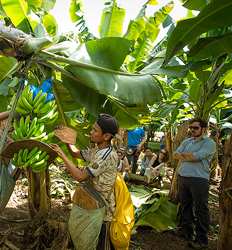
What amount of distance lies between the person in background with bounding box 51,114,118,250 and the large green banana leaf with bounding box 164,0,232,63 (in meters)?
0.62

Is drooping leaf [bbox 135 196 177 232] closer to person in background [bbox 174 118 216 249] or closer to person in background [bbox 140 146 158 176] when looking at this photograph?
person in background [bbox 174 118 216 249]

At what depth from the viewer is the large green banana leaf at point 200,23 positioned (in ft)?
5.32

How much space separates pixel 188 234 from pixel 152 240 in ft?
1.32

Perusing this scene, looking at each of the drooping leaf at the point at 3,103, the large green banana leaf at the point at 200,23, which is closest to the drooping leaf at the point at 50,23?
the drooping leaf at the point at 3,103

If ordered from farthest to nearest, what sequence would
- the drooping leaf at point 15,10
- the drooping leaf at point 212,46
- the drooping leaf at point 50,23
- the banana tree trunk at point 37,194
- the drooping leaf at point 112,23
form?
the banana tree trunk at point 37,194 < the drooping leaf at point 112,23 < the drooping leaf at point 50,23 < the drooping leaf at point 15,10 < the drooping leaf at point 212,46

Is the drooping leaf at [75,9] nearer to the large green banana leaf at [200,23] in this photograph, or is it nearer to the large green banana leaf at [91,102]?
the large green banana leaf at [91,102]

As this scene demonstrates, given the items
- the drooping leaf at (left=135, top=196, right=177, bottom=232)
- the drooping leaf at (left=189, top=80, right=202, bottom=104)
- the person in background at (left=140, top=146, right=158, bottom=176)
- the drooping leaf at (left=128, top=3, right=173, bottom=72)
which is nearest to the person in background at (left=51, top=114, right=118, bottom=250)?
the drooping leaf at (left=128, top=3, right=173, bottom=72)

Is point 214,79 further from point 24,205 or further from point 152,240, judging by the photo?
point 24,205

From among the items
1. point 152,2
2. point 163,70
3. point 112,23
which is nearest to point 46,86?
point 112,23

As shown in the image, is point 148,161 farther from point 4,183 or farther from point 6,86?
point 4,183

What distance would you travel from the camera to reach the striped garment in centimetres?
212

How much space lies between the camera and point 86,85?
2234 millimetres

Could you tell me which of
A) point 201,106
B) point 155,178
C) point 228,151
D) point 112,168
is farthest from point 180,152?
point 155,178

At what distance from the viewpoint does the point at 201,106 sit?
3.94 meters
